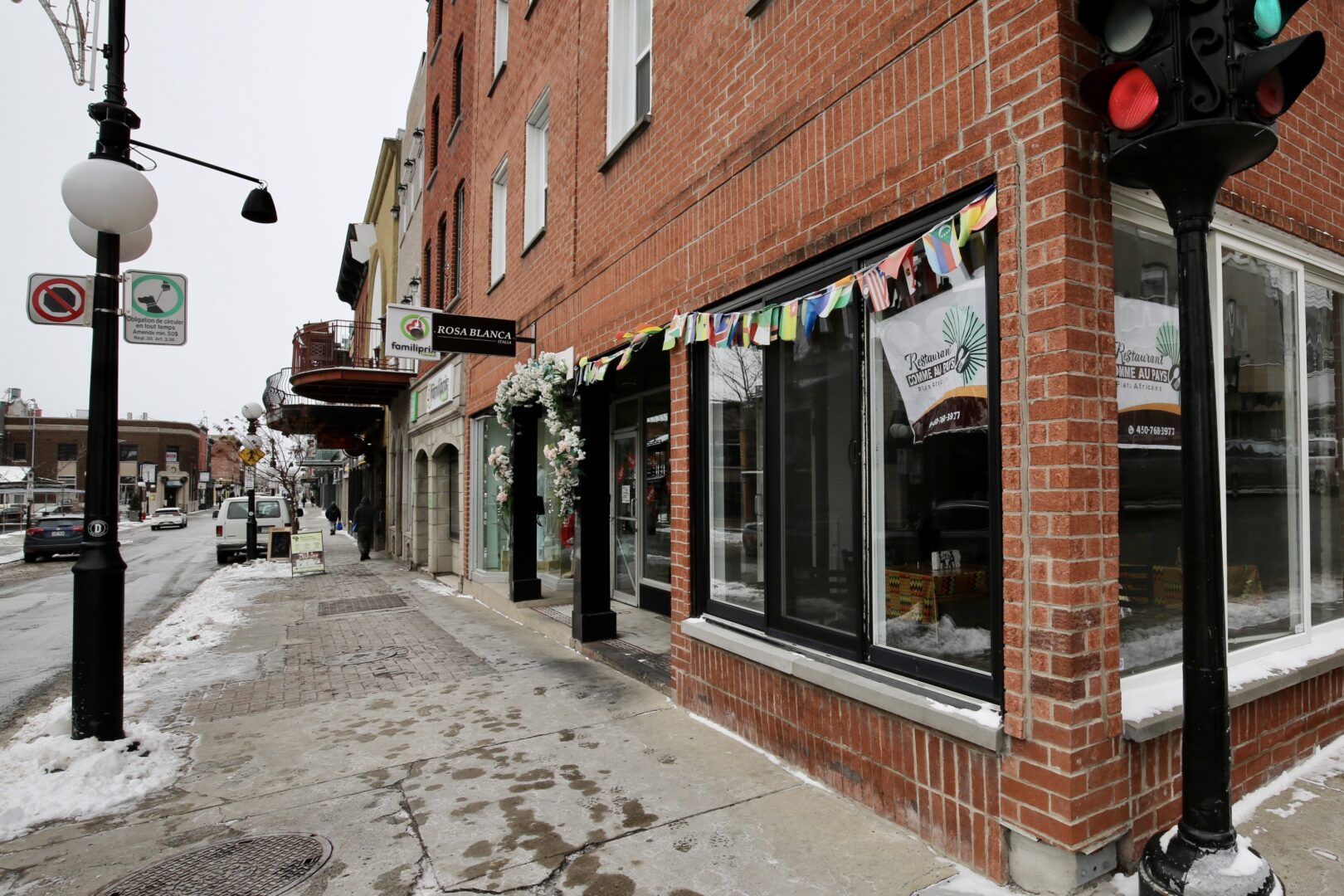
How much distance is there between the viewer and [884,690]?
139 inches

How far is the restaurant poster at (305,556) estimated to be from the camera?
16469 millimetres

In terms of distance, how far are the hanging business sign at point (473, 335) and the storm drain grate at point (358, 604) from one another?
4.71 m

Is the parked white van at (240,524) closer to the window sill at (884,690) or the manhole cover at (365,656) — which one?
the manhole cover at (365,656)

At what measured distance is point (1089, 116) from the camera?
2955 mm

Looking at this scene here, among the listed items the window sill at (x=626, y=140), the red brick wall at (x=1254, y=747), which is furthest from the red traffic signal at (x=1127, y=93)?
the window sill at (x=626, y=140)

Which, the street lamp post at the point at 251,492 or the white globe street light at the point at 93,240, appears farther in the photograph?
the street lamp post at the point at 251,492

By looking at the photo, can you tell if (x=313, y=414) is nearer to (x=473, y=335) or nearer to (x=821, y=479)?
(x=473, y=335)

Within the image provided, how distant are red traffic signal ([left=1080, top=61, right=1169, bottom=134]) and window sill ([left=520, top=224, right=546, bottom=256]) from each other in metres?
7.17

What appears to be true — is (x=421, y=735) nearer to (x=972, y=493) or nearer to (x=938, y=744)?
(x=938, y=744)

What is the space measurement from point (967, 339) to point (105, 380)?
5.33m

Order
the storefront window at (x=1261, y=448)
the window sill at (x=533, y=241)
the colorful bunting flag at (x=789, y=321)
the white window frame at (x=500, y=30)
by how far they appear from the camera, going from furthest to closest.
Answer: the white window frame at (x=500, y=30)
the window sill at (x=533, y=241)
the colorful bunting flag at (x=789, y=321)
the storefront window at (x=1261, y=448)

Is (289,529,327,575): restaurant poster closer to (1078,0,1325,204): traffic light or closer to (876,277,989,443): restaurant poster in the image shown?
(876,277,989,443): restaurant poster

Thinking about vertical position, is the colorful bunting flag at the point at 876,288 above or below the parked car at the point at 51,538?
above

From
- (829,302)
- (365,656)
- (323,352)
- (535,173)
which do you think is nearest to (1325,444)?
(829,302)
